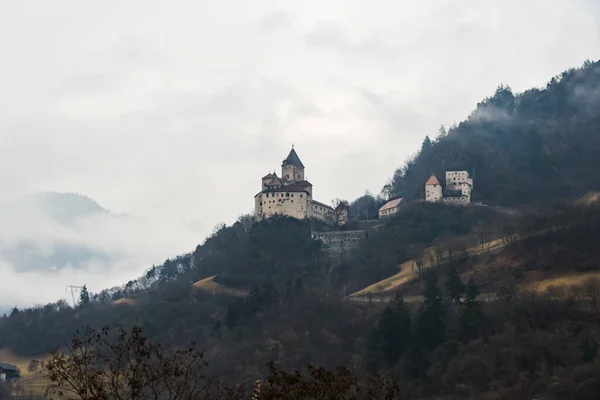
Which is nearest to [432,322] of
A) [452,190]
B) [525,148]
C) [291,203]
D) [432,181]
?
[291,203]

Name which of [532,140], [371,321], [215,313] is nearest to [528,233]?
[371,321]

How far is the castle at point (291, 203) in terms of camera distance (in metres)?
132

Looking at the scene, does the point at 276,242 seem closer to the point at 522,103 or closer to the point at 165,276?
the point at 165,276

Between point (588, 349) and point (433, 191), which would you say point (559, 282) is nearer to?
point (588, 349)

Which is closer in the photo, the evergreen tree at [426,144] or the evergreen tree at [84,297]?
the evergreen tree at [84,297]

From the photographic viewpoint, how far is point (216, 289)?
124m

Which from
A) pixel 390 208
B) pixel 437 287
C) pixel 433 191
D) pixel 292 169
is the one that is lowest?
A: pixel 437 287

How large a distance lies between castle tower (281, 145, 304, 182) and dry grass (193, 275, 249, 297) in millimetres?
26353

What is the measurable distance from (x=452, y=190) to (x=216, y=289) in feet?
138

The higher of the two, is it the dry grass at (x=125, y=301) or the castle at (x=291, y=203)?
the castle at (x=291, y=203)

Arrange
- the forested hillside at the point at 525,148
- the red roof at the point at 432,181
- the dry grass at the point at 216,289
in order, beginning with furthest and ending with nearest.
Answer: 1. the forested hillside at the point at 525,148
2. the red roof at the point at 432,181
3. the dry grass at the point at 216,289

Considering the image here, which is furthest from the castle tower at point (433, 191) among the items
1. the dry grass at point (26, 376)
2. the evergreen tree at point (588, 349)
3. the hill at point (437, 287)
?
the evergreen tree at point (588, 349)

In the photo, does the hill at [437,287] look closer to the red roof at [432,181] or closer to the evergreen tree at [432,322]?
the evergreen tree at [432,322]

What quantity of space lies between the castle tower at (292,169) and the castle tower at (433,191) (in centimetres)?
2332
